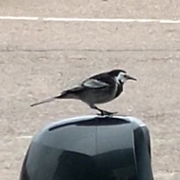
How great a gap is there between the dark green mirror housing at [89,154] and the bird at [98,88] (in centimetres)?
150

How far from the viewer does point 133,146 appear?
211cm

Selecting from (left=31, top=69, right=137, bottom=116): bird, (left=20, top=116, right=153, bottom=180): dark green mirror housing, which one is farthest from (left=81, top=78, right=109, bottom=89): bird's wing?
(left=20, top=116, right=153, bottom=180): dark green mirror housing

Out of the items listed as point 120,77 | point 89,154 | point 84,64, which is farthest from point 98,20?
point 89,154

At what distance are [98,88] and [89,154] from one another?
1700 mm

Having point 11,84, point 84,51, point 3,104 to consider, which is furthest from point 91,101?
point 84,51

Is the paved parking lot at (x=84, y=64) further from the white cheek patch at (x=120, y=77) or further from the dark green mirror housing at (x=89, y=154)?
the dark green mirror housing at (x=89, y=154)

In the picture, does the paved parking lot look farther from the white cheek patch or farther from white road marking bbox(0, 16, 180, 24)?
the white cheek patch

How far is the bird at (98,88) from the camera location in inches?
147

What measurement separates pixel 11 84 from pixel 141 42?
2936 mm

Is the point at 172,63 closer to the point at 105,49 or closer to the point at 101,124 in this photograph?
the point at 105,49

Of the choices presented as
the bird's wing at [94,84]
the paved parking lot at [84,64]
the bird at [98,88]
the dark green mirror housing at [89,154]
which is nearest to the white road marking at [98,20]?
the paved parking lot at [84,64]

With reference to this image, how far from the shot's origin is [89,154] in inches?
80.3

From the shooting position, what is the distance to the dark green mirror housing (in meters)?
2.02

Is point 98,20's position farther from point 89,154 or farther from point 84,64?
point 89,154
